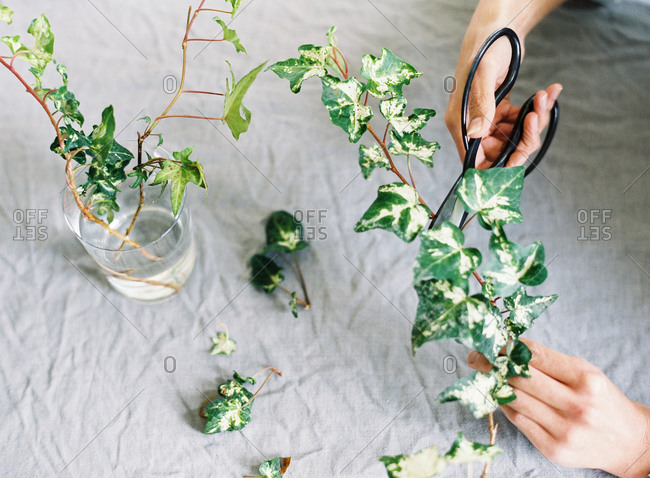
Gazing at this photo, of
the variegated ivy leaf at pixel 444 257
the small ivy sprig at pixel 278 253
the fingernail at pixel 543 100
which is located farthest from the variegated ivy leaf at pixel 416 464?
the fingernail at pixel 543 100

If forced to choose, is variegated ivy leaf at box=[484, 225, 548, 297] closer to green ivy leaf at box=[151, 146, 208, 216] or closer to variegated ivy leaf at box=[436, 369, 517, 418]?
variegated ivy leaf at box=[436, 369, 517, 418]

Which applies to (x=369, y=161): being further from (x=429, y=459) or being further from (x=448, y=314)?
(x=429, y=459)

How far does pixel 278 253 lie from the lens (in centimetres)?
75

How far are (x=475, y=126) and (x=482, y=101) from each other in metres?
0.04

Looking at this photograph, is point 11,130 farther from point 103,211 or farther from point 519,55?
point 519,55

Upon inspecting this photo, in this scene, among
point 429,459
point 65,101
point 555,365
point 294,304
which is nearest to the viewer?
point 429,459

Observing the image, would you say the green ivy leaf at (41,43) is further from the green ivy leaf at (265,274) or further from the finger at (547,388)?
the finger at (547,388)

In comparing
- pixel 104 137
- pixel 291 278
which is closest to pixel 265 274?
pixel 291 278

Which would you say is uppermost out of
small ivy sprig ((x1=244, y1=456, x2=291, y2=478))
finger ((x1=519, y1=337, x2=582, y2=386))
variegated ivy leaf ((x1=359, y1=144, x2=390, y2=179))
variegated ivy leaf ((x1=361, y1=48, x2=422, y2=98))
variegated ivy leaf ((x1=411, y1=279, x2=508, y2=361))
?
variegated ivy leaf ((x1=361, y1=48, x2=422, y2=98))

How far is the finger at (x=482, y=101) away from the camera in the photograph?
0.59m

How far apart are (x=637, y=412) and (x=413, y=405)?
0.24 meters

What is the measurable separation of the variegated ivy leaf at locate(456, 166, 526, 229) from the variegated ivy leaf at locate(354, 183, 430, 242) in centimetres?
4

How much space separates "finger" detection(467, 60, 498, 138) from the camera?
59cm

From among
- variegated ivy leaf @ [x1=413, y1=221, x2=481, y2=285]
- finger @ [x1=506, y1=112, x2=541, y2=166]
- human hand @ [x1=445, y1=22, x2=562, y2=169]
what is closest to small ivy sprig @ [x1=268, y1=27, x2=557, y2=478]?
variegated ivy leaf @ [x1=413, y1=221, x2=481, y2=285]
